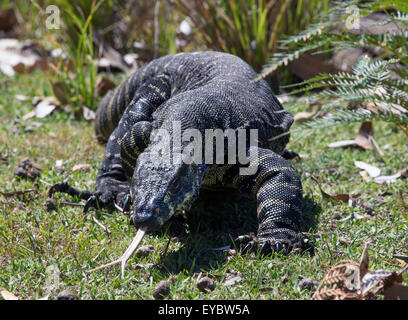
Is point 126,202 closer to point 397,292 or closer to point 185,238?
point 185,238

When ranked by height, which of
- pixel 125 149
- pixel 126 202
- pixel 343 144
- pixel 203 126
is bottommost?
pixel 343 144

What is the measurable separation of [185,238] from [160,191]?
0.73 metres

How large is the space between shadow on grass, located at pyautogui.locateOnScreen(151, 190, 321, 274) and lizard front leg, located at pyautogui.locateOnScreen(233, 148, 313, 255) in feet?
0.70

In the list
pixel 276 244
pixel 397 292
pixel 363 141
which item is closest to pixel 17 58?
pixel 363 141

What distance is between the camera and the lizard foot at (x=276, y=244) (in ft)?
10.9

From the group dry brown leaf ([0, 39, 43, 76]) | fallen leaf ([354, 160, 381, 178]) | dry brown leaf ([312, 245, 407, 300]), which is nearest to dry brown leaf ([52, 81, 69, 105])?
dry brown leaf ([0, 39, 43, 76])

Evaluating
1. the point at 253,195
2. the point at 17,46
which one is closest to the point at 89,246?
the point at 253,195

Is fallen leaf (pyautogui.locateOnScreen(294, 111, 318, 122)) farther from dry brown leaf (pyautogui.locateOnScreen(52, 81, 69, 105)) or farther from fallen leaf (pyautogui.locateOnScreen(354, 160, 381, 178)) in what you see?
dry brown leaf (pyautogui.locateOnScreen(52, 81, 69, 105))

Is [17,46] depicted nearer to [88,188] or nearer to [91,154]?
[91,154]

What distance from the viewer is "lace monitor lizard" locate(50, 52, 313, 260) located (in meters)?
3.16

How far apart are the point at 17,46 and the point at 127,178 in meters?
6.16

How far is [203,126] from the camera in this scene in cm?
368

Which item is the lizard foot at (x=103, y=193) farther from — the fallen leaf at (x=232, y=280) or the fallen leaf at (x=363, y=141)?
the fallen leaf at (x=363, y=141)
